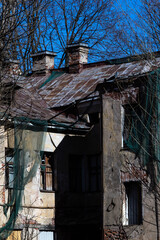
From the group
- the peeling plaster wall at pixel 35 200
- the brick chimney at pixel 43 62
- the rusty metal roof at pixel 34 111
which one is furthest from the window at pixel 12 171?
the brick chimney at pixel 43 62

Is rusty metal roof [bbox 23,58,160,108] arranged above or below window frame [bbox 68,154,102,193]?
above

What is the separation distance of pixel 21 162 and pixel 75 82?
272 inches

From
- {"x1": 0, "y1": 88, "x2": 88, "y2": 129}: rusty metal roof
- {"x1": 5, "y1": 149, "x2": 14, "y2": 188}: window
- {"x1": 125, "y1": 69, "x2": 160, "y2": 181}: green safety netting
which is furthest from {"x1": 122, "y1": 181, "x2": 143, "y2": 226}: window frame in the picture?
{"x1": 5, "y1": 149, "x2": 14, "y2": 188}: window

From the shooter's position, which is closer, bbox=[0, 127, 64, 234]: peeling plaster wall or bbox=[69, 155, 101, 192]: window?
bbox=[0, 127, 64, 234]: peeling plaster wall

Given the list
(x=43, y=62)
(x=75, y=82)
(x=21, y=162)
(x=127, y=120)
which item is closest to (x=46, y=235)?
(x=21, y=162)

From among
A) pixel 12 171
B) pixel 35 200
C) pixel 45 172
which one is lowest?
pixel 35 200

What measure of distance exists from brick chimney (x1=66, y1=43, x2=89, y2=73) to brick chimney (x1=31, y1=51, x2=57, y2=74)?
47.1 inches

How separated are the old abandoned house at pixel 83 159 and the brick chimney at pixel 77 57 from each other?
1.48 metres

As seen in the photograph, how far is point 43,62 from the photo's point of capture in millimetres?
32938

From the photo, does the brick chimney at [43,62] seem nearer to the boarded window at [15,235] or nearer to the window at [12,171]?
the window at [12,171]

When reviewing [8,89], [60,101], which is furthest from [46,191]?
[8,89]

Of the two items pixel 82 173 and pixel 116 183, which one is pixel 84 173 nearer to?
pixel 82 173

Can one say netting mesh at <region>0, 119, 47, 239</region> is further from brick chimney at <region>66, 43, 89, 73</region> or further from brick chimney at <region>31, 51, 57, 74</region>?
brick chimney at <region>31, 51, 57, 74</region>

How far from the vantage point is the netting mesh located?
79.3 ft
